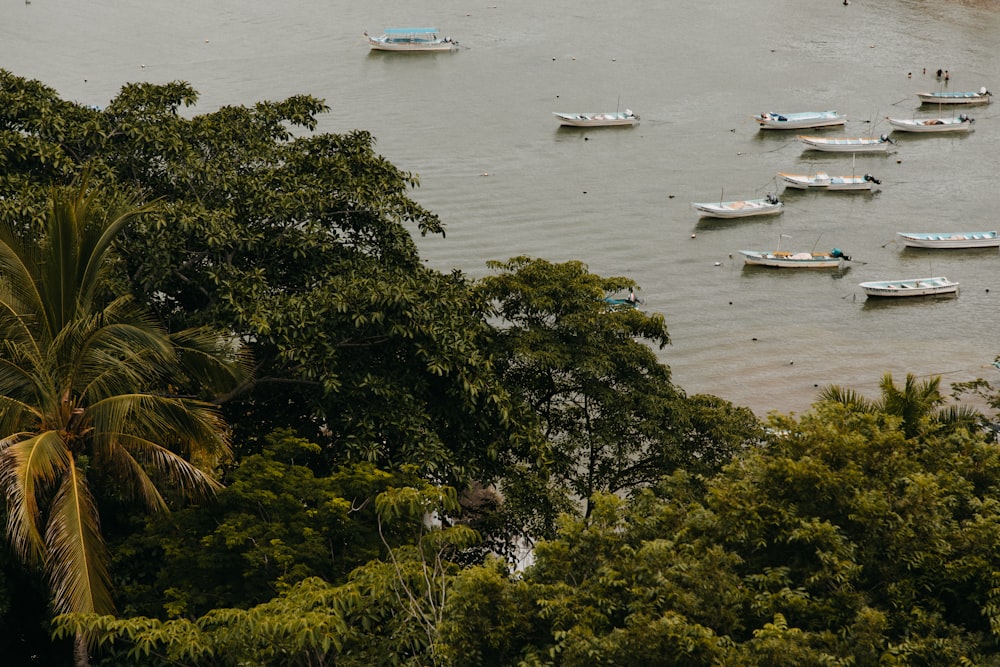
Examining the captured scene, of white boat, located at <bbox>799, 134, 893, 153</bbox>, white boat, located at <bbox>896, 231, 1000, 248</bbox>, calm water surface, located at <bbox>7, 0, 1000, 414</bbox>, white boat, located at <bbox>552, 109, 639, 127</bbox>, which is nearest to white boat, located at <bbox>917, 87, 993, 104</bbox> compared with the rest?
calm water surface, located at <bbox>7, 0, 1000, 414</bbox>

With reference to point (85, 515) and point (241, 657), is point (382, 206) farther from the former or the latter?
point (241, 657)

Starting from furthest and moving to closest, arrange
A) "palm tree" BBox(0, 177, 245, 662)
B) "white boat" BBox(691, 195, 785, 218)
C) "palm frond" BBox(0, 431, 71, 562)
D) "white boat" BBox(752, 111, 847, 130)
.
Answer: "white boat" BBox(752, 111, 847, 130) < "white boat" BBox(691, 195, 785, 218) < "palm tree" BBox(0, 177, 245, 662) < "palm frond" BBox(0, 431, 71, 562)

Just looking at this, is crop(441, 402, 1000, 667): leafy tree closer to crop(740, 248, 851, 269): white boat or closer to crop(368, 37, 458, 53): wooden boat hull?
crop(740, 248, 851, 269): white boat

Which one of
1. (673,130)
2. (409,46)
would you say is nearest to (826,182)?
(673,130)

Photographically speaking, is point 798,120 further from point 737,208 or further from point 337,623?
point 337,623

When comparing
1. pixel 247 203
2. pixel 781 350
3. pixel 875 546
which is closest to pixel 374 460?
pixel 247 203

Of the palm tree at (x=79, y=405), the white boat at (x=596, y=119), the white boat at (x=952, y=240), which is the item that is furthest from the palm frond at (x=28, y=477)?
the white boat at (x=596, y=119)

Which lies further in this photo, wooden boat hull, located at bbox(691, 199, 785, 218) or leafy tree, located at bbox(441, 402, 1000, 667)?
wooden boat hull, located at bbox(691, 199, 785, 218)
